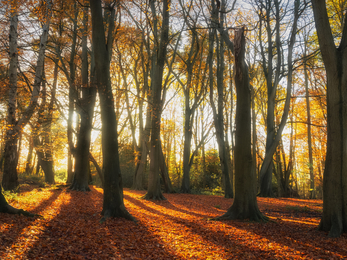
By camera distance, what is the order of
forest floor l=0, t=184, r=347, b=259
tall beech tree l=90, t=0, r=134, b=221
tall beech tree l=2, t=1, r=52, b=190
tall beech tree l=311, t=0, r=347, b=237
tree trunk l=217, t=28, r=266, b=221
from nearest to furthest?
forest floor l=0, t=184, r=347, b=259
tall beech tree l=311, t=0, r=347, b=237
tall beech tree l=90, t=0, r=134, b=221
tree trunk l=217, t=28, r=266, b=221
tall beech tree l=2, t=1, r=52, b=190

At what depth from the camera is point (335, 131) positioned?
5.51 m

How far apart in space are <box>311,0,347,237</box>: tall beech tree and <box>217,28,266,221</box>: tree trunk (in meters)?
1.81

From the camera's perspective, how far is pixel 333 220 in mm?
5359

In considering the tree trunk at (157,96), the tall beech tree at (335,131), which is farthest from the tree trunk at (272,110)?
the tall beech tree at (335,131)

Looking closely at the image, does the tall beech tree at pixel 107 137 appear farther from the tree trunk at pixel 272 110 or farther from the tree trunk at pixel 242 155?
the tree trunk at pixel 272 110

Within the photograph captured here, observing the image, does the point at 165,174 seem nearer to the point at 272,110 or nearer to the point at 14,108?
the point at 272,110

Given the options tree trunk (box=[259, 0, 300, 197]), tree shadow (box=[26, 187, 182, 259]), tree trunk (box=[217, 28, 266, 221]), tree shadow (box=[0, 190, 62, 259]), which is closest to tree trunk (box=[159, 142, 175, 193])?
tree trunk (box=[259, 0, 300, 197])

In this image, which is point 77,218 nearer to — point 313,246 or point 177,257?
point 177,257

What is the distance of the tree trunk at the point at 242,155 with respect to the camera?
6.90m

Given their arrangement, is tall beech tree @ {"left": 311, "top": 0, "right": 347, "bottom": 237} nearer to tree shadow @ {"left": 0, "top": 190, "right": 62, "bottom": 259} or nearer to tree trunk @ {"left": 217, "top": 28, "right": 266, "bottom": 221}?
tree trunk @ {"left": 217, "top": 28, "right": 266, "bottom": 221}

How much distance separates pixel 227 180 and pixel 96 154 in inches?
611

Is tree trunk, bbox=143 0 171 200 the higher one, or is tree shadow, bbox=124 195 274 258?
tree trunk, bbox=143 0 171 200

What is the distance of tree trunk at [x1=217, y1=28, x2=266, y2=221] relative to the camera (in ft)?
22.6

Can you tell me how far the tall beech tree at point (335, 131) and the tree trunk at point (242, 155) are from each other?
181 centimetres
